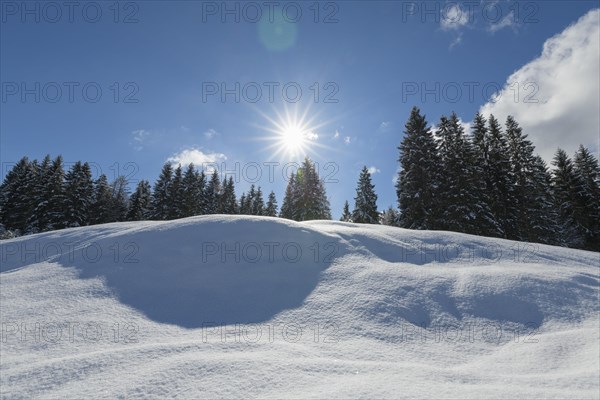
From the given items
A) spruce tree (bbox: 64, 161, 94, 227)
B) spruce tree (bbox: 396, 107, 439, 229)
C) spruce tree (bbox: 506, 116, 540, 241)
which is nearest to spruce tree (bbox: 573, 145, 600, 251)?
spruce tree (bbox: 506, 116, 540, 241)

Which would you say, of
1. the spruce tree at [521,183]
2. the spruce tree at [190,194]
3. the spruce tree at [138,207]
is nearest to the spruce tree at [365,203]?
the spruce tree at [521,183]

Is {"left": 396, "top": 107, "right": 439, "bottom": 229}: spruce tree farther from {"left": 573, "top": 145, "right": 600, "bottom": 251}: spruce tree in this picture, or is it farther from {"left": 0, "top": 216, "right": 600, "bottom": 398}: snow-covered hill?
{"left": 0, "top": 216, "right": 600, "bottom": 398}: snow-covered hill

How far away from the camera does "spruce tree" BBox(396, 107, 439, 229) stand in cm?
2600

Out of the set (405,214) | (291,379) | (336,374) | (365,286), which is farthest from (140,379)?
(405,214)

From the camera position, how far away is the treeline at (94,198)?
3800 centimetres

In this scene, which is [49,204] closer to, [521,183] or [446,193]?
[446,193]

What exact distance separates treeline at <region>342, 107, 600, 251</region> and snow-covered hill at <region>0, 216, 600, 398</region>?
1773cm

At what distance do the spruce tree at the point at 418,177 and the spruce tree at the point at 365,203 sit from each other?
9.70m

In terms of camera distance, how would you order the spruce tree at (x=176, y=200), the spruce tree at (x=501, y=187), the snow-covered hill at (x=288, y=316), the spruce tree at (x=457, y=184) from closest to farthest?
1. the snow-covered hill at (x=288, y=316)
2. the spruce tree at (x=457, y=184)
3. the spruce tree at (x=501, y=187)
4. the spruce tree at (x=176, y=200)

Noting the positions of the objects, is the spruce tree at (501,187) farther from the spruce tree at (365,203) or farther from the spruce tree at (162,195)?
the spruce tree at (162,195)

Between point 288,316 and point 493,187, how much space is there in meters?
29.6

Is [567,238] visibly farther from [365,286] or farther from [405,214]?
[365,286]

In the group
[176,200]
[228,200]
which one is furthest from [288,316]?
[228,200]

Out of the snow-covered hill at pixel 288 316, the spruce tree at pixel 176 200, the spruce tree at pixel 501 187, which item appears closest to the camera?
the snow-covered hill at pixel 288 316
